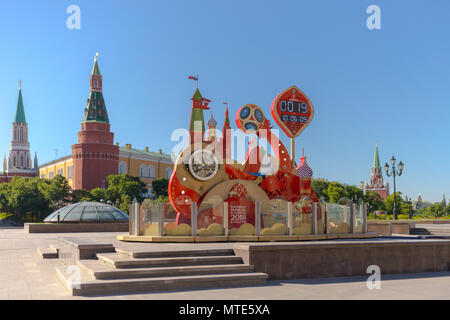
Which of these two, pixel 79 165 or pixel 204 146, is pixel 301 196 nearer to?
pixel 204 146

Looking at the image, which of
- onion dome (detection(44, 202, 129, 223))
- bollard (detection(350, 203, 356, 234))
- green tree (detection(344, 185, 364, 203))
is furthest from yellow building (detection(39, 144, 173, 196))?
bollard (detection(350, 203, 356, 234))

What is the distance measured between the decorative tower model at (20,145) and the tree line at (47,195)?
146ft

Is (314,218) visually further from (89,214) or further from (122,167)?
Answer: (122,167)

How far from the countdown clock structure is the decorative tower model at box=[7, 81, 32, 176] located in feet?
359

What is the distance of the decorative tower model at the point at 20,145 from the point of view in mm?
116938

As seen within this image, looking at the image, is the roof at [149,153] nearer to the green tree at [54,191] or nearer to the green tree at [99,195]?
the green tree at [99,195]

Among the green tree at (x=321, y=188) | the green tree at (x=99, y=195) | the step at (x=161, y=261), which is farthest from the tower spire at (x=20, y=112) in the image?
the step at (x=161, y=261)

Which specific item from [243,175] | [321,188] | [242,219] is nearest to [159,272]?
[242,219]

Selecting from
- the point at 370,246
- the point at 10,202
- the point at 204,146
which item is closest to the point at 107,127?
the point at 10,202

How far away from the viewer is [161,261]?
11422 mm

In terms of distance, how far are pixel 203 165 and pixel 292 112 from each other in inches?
149

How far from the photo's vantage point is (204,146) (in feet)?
56.1

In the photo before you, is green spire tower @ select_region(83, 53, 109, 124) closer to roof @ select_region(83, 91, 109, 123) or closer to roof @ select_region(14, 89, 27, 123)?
roof @ select_region(83, 91, 109, 123)
